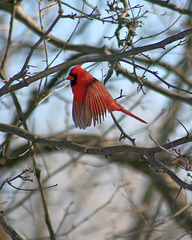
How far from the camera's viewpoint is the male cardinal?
289 cm

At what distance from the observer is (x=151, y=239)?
4.12 m

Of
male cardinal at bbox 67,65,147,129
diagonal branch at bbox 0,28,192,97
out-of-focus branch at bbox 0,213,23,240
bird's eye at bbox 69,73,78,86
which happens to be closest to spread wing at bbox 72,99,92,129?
male cardinal at bbox 67,65,147,129

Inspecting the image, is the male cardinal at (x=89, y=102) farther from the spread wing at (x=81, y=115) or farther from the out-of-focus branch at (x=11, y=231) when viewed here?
the out-of-focus branch at (x=11, y=231)

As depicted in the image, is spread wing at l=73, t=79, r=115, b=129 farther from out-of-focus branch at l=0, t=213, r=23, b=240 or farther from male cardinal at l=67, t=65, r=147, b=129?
out-of-focus branch at l=0, t=213, r=23, b=240

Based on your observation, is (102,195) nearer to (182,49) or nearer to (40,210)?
(40,210)

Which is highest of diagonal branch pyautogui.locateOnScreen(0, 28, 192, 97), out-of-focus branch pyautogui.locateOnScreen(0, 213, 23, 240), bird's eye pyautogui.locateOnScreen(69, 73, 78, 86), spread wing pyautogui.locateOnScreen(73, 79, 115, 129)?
bird's eye pyautogui.locateOnScreen(69, 73, 78, 86)

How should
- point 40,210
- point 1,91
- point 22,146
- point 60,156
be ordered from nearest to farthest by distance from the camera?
point 1,91
point 22,146
point 40,210
point 60,156

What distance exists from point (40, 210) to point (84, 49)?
4382mm

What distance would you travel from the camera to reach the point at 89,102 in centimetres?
293

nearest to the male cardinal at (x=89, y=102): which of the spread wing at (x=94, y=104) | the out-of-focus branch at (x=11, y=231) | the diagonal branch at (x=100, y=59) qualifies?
the spread wing at (x=94, y=104)

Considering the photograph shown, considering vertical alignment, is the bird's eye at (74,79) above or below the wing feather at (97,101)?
above

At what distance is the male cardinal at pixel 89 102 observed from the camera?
289 cm

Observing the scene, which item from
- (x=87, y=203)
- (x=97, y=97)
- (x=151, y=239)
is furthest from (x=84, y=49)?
(x=87, y=203)

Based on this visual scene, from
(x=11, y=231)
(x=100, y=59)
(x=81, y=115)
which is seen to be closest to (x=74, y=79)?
(x=81, y=115)
